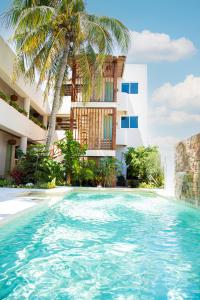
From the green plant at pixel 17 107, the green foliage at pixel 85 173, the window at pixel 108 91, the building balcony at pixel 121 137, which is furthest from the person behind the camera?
the building balcony at pixel 121 137

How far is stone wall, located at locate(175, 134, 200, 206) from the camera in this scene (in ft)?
29.1

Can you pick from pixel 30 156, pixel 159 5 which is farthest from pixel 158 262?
pixel 30 156

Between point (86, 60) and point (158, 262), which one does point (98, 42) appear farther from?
point (158, 262)

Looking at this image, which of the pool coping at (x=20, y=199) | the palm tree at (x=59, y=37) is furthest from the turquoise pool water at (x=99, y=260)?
the palm tree at (x=59, y=37)

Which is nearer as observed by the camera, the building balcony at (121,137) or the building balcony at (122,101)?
the building balcony at (121,137)

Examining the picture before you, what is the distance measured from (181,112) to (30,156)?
42.8ft

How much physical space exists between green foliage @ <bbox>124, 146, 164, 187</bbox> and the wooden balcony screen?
1.69 metres

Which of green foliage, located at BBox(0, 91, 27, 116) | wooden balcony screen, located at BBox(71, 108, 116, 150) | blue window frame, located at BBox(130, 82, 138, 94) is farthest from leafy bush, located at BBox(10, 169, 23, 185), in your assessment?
blue window frame, located at BBox(130, 82, 138, 94)

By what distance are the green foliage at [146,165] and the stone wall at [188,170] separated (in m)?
5.59

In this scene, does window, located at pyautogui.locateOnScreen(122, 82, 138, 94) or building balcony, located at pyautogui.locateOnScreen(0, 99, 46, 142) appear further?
window, located at pyautogui.locateOnScreen(122, 82, 138, 94)

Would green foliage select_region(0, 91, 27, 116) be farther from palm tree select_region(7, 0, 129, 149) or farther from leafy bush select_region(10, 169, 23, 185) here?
leafy bush select_region(10, 169, 23, 185)

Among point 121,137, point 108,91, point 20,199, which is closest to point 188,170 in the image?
point 20,199

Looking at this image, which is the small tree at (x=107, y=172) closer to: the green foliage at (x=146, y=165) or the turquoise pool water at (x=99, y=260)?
the green foliage at (x=146, y=165)

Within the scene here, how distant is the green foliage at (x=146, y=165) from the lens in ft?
56.6
